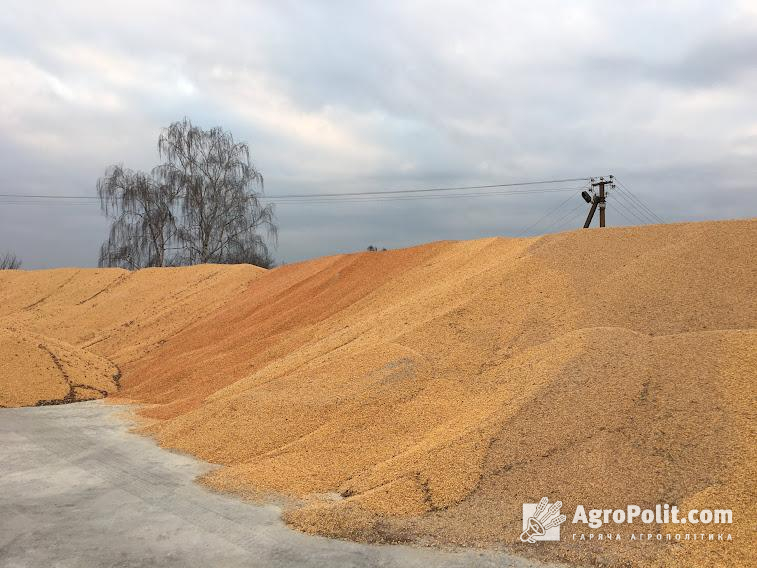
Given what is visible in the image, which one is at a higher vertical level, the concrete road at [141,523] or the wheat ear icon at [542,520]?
the wheat ear icon at [542,520]

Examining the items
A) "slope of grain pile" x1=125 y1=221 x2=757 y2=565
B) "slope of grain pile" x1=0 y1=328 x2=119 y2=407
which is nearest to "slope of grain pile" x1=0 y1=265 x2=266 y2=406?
"slope of grain pile" x1=0 y1=328 x2=119 y2=407

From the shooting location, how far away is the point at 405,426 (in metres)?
7.31

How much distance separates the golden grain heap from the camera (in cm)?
520

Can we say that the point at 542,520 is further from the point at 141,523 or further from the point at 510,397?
the point at 141,523

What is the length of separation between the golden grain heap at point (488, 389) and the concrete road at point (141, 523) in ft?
0.95

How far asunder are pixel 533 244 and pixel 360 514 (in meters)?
9.65

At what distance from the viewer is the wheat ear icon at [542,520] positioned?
4.79m

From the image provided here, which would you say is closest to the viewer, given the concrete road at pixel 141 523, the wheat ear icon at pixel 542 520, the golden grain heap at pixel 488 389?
the concrete road at pixel 141 523

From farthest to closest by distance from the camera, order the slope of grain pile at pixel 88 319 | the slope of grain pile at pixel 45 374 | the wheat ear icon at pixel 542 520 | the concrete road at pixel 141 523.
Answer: the slope of grain pile at pixel 88 319, the slope of grain pile at pixel 45 374, the wheat ear icon at pixel 542 520, the concrete road at pixel 141 523

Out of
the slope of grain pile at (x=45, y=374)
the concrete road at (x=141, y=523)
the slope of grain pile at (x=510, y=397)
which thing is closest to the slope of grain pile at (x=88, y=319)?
the slope of grain pile at (x=45, y=374)

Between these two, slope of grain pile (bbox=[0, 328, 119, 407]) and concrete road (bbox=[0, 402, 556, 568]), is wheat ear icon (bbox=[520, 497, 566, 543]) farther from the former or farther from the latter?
slope of grain pile (bbox=[0, 328, 119, 407])

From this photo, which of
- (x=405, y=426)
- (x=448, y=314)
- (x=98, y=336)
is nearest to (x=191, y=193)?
(x=98, y=336)

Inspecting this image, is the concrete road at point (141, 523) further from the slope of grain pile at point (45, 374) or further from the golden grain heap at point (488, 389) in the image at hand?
the slope of grain pile at point (45, 374)

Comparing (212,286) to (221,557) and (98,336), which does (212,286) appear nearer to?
(98,336)
